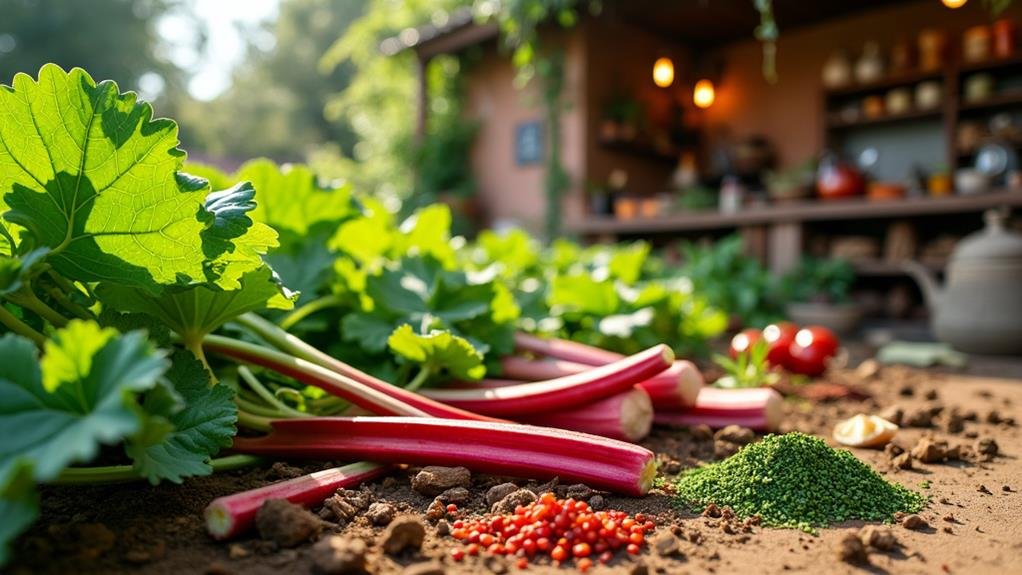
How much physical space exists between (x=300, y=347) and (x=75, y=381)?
0.84 meters

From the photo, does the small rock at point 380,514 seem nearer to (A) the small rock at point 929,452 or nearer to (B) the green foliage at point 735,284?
(A) the small rock at point 929,452

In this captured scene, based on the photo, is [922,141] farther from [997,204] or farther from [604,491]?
[604,491]

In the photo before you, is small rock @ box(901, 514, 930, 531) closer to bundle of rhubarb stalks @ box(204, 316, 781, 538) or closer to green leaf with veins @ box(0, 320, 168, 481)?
bundle of rhubarb stalks @ box(204, 316, 781, 538)

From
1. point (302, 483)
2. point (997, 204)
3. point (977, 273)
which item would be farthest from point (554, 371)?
point (997, 204)

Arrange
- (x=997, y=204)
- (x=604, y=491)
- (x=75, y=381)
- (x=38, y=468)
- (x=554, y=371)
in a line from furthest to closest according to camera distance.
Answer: (x=997, y=204), (x=554, y=371), (x=604, y=491), (x=75, y=381), (x=38, y=468)

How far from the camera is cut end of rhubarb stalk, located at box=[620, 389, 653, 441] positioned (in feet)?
6.72

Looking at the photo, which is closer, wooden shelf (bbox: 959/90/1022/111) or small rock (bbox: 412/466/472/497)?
small rock (bbox: 412/466/472/497)

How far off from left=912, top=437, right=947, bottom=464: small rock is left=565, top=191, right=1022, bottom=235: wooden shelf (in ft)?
14.6

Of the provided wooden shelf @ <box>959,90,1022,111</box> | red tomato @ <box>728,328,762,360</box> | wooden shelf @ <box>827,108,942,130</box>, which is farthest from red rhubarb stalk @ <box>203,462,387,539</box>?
wooden shelf @ <box>827,108,942,130</box>

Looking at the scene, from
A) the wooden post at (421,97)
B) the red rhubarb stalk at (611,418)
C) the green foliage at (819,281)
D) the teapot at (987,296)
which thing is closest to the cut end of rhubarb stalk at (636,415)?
the red rhubarb stalk at (611,418)

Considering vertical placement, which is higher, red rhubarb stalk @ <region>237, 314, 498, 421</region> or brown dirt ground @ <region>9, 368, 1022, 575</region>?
red rhubarb stalk @ <region>237, 314, 498, 421</region>

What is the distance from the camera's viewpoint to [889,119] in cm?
841

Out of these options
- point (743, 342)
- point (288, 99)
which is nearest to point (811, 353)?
point (743, 342)

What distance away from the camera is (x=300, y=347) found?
192 centimetres
